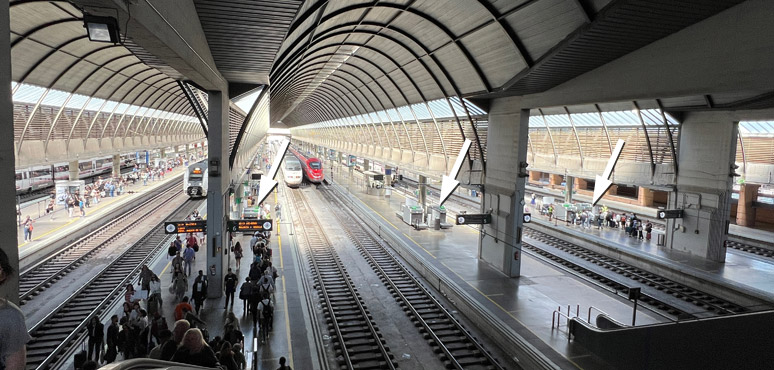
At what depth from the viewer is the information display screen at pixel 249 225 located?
15.9m

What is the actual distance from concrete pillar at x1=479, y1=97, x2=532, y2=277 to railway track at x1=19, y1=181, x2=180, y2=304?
1505 centimetres

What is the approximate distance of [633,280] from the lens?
1958 cm

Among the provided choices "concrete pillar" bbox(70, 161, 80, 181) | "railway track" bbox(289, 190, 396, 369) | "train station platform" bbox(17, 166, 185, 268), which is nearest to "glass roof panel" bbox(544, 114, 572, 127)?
"railway track" bbox(289, 190, 396, 369)

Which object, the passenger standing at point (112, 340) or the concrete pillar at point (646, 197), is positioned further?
the concrete pillar at point (646, 197)

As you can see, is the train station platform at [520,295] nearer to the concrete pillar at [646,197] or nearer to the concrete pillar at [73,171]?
the concrete pillar at [646,197]

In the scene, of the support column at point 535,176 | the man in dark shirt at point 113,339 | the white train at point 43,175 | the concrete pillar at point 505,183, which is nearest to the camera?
the man in dark shirt at point 113,339

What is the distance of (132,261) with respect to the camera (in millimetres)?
19906

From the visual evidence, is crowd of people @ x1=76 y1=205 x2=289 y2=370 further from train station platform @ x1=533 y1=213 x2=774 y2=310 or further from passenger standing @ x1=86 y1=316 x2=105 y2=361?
train station platform @ x1=533 y1=213 x2=774 y2=310

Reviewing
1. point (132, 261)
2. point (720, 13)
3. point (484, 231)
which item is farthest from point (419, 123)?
point (720, 13)

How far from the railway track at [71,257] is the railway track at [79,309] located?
3.92 feet

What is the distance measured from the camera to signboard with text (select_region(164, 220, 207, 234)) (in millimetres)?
14547

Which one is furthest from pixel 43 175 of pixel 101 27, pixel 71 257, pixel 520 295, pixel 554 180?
pixel 554 180

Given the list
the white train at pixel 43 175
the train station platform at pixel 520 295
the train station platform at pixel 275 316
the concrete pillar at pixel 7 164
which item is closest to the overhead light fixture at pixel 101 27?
the concrete pillar at pixel 7 164

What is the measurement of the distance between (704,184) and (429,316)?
15.8 meters
